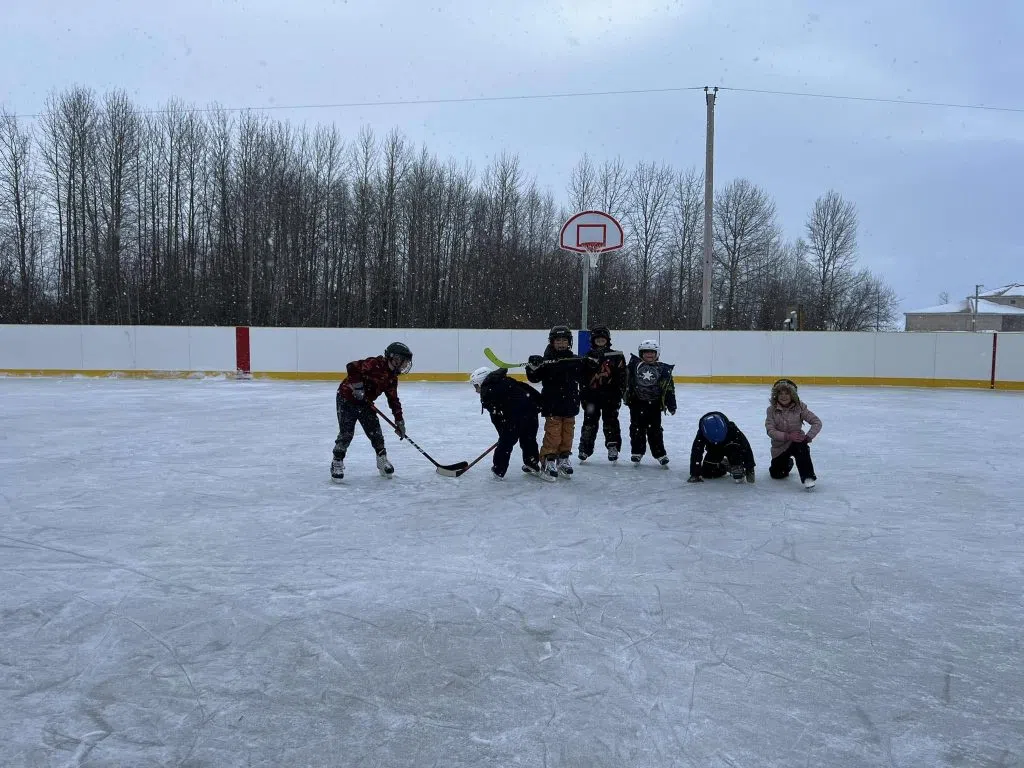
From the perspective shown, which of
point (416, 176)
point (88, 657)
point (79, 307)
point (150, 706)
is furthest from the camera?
point (416, 176)

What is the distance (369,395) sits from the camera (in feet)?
20.6

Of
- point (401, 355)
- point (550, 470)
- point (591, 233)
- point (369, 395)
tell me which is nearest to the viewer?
point (401, 355)

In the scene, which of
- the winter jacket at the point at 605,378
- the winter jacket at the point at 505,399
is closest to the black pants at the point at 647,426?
the winter jacket at the point at 605,378

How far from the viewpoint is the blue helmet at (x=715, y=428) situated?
6.19 meters

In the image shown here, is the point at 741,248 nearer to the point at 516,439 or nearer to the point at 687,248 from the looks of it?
the point at 687,248

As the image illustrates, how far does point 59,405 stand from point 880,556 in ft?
37.4

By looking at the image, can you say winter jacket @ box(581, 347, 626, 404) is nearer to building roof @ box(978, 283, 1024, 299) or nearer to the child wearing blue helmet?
the child wearing blue helmet

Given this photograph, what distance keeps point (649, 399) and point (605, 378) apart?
0.46m

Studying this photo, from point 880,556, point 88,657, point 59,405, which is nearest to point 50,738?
point 88,657

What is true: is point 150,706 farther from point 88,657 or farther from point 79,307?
point 79,307

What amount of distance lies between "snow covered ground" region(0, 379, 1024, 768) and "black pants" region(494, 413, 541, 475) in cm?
22

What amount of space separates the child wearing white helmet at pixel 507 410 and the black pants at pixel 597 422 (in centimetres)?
89

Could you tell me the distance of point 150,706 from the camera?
2.44 meters

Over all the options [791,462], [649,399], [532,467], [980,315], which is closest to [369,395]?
[532,467]
